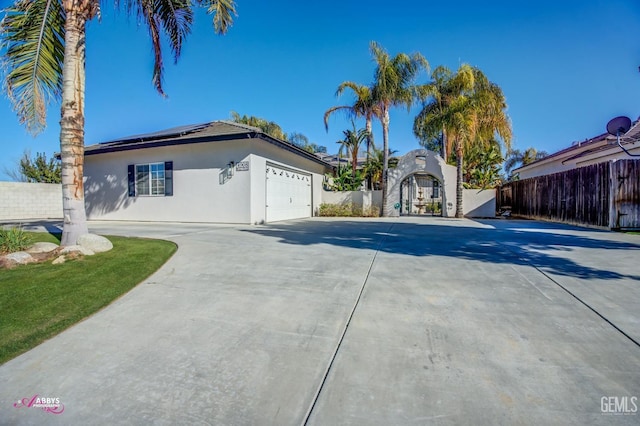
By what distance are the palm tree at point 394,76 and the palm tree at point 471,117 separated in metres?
2.01

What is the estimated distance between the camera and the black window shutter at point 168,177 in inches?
488

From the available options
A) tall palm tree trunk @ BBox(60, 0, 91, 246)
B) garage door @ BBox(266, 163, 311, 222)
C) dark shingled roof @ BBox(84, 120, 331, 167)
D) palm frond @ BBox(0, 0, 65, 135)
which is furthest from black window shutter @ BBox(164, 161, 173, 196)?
tall palm tree trunk @ BBox(60, 0, 91, 246)

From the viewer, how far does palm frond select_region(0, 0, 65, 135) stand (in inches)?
231

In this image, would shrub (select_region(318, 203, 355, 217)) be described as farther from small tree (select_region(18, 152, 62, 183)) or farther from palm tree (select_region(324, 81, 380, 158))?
small tree (select_region(18, 152, 62, 183))

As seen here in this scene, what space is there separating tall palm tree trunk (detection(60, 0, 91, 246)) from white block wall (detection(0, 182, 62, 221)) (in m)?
13.7

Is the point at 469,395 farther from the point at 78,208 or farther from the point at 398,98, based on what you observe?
the point at 398,98

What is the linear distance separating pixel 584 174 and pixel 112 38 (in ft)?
54.1

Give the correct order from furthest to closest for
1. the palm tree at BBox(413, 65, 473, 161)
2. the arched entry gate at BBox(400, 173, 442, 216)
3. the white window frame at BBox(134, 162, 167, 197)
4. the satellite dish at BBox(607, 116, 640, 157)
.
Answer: the arched entry gate at BBox(400, 173, 442, 216), the palm tree at BBox(413, 65, 473, 161), the white window frame at BBox(134, 162, 167, 197), the satellite dish at BBox(607, 116, 640, 157)

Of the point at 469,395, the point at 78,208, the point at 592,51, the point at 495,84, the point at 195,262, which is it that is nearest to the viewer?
the point at 469,395

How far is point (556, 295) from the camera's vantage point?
11.2ft

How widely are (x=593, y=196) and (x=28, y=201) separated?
25098 mm

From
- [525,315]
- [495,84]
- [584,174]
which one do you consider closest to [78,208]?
[525,315]

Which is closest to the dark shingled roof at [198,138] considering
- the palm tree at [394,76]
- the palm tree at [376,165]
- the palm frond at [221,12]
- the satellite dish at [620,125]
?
the palm frond at [221,12]

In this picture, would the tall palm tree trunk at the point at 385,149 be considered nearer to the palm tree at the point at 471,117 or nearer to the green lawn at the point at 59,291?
the palm tree at the point at 471,117
